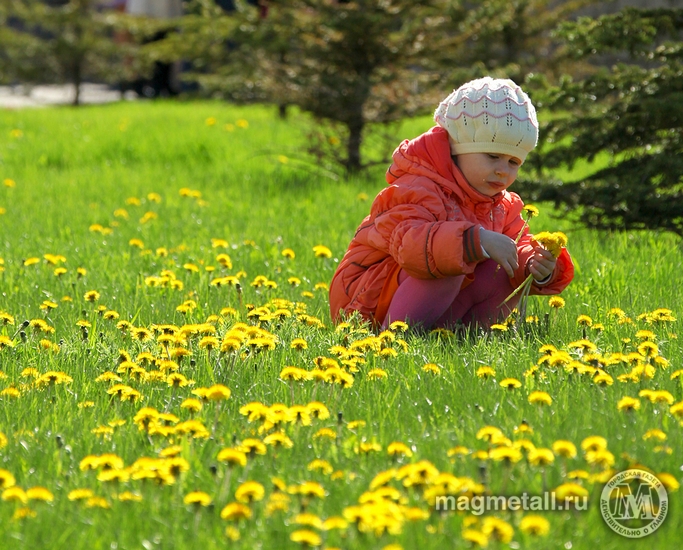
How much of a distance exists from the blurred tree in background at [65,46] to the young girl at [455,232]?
16.0 m

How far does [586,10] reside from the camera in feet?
47.1

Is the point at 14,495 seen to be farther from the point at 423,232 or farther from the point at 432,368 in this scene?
the point at 423,232

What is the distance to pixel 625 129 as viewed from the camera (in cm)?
509

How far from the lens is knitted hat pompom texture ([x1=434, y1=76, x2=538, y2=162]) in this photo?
140 inches

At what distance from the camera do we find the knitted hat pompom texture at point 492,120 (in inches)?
140

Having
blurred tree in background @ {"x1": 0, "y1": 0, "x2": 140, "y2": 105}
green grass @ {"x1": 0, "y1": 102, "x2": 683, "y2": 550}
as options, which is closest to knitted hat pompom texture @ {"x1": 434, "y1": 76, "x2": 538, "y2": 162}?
green grass @ {"x1": 0, "y1": 102, "x2": 683, "y2": 550}

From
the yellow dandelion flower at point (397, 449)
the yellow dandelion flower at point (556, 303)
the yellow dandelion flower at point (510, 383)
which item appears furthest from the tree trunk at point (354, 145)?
the yellow dandelion flower at point (397, 449)

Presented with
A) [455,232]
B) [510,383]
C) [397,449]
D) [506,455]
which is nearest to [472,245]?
A: [455,232]

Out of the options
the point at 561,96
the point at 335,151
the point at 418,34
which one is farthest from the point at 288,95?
the point at 561,96

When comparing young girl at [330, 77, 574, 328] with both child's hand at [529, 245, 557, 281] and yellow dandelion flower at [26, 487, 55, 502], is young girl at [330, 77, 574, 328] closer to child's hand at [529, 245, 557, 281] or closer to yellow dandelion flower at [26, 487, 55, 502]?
child's hand at [529, 245, 557, 281]

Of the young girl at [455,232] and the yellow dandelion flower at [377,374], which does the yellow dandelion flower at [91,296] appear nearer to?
the young girl at [455,232]

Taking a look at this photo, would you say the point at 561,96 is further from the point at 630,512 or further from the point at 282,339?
the point at 630,512

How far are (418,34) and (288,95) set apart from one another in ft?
3.91

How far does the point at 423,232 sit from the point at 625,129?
6.95 ft
